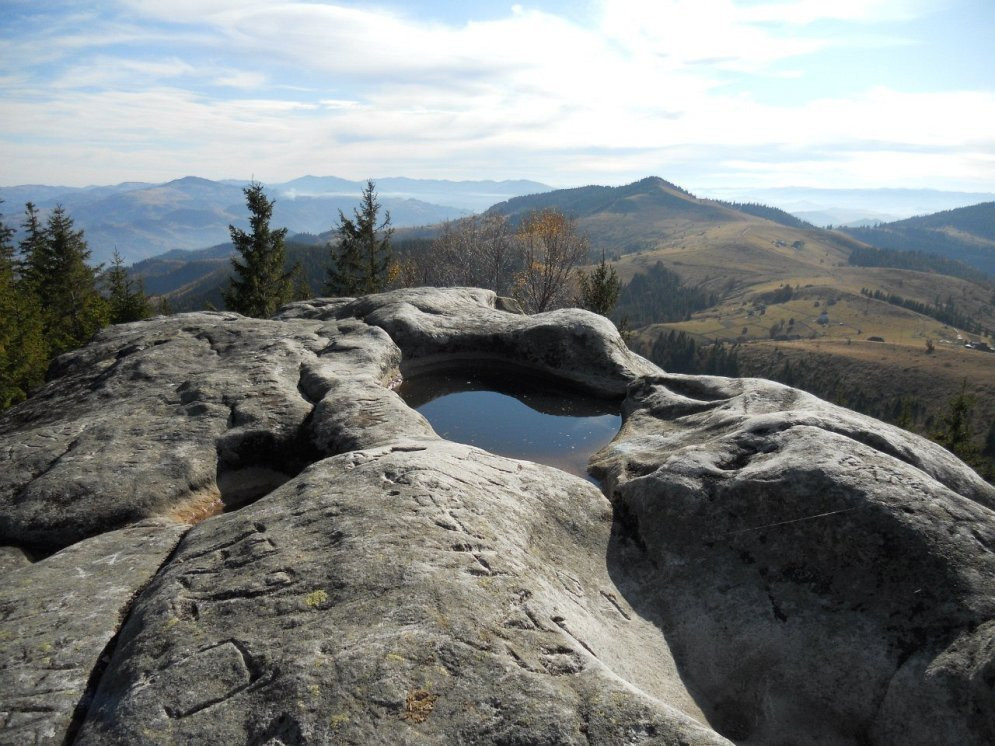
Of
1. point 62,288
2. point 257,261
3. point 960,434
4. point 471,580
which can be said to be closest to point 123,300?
point 62,288

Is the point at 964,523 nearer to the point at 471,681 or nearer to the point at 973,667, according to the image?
the point at 973,667

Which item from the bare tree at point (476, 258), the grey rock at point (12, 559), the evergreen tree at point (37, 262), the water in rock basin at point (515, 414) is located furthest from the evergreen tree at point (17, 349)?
the bare tree at point (476, 258)

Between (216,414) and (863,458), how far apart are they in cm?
1695

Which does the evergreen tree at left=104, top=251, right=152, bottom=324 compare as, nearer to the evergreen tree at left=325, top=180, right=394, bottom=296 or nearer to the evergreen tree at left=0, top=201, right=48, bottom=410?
the evergreen tree at left=0, top=201, right=48, bottom=410

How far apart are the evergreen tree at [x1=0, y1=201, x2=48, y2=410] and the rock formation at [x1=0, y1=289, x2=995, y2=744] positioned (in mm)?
31405

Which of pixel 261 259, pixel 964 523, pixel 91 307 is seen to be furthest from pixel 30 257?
pixel 964 523

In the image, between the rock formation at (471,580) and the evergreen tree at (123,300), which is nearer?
the rock formation at (471,580)

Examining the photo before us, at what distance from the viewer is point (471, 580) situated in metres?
9.79

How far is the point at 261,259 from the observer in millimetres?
63594

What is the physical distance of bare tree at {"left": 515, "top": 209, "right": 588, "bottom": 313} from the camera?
67.0m

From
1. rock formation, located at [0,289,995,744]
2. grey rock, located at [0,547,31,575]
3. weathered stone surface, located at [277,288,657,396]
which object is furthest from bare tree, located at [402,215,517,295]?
grey rock, located at [0,547,31,575]

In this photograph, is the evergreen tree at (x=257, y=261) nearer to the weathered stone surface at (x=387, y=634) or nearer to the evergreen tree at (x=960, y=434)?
the weathered stone surface at (x=387, y=634)

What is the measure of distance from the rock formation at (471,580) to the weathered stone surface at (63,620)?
47 mm

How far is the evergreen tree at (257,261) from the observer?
207 ft
